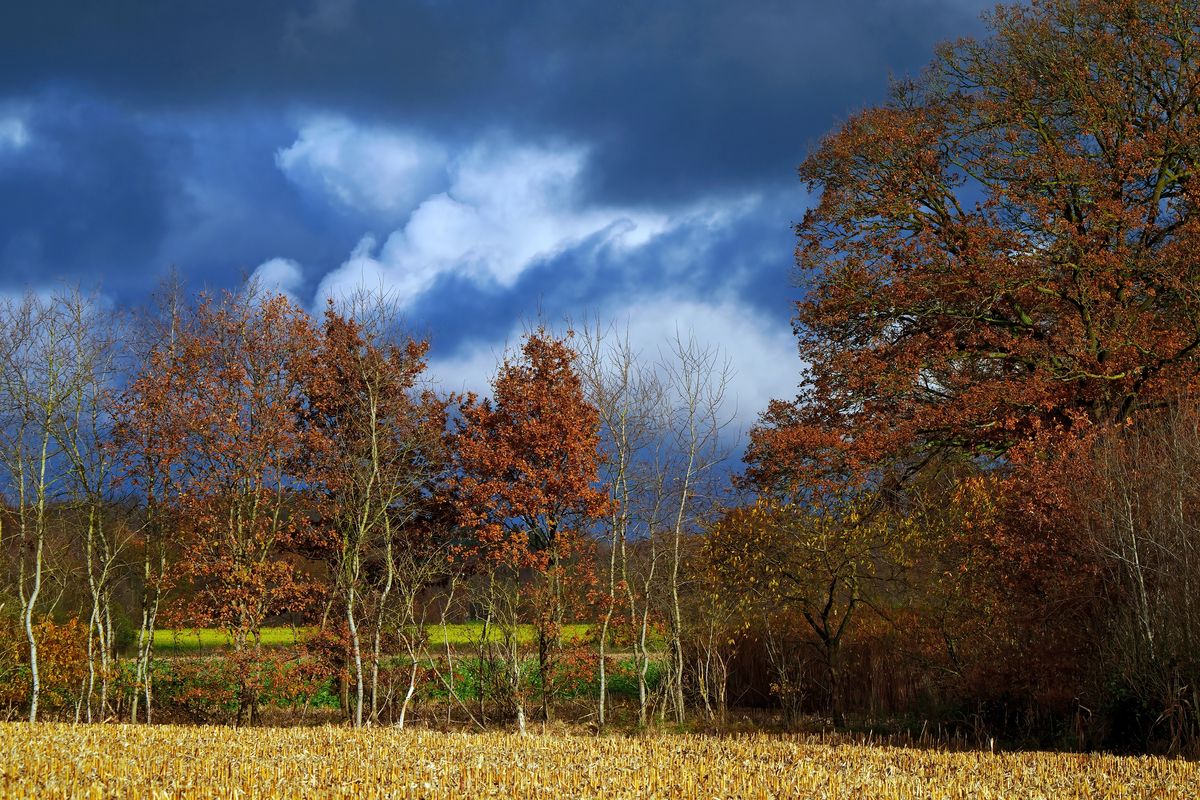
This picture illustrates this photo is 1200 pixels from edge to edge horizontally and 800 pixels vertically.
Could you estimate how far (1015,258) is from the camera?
21.1 meters

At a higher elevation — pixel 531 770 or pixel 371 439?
pixel 371 439

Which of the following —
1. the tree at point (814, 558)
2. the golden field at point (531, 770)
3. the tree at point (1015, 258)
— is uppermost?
the tree at point (1015, 258)

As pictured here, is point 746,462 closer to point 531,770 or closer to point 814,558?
point 814,558

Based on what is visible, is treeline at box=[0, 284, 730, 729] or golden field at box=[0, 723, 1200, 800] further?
treeline at box=[0, 284, 730, 729]

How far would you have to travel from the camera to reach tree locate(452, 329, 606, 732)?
59.7 feet

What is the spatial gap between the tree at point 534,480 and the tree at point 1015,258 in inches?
173

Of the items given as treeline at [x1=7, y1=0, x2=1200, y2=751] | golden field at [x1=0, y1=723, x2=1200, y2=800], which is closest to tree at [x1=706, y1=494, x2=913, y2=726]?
treeline at [x1=7, y1=0, x2=1200, y2=751]

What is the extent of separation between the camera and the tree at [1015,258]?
20.1 m

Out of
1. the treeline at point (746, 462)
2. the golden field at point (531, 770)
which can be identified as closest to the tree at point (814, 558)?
the treeline at point (746, 462)

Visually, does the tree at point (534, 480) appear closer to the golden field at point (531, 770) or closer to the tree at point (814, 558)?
the tree at point (814, 558)

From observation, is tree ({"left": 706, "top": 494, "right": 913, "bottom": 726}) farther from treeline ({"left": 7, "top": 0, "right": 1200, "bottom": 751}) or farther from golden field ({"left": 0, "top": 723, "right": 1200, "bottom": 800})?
golden field ({"left": 0, "top": 723, "right": 1200, "bottom": 800})

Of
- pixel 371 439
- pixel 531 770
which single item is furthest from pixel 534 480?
pixel 531 770

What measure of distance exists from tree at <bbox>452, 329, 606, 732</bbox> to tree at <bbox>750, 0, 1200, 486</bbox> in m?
4.38

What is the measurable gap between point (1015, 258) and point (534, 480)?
11.4 m
